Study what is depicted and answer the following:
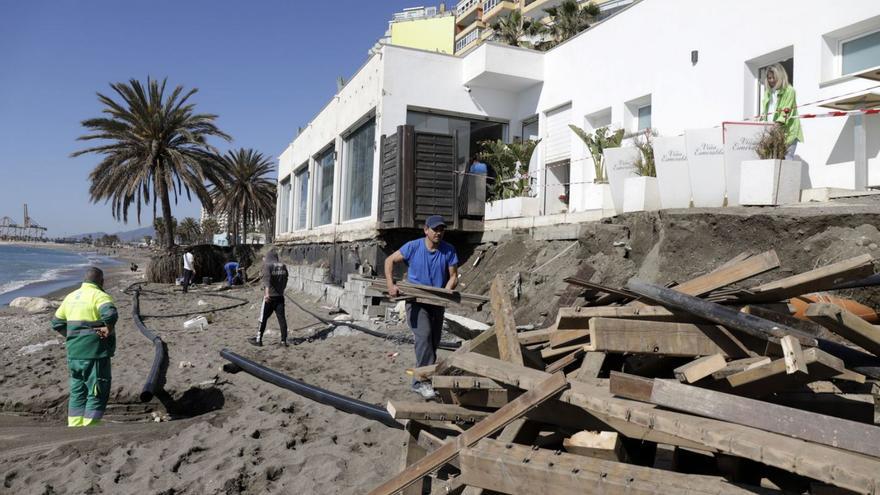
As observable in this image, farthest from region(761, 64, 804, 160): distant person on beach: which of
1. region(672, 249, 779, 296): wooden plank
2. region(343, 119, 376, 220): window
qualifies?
region(343, 119, 376, 220): window

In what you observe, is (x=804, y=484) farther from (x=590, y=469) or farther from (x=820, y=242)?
(x=820, y=242)

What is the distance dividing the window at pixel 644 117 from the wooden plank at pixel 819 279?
29.5ft

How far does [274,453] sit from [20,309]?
16.9 metres

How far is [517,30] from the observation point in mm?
30656

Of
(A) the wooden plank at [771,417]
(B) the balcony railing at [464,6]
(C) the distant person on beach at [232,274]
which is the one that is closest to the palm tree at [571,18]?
(C) the distant person on beach at [232,274]

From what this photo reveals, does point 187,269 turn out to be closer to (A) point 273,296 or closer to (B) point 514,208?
(A) point 273,296

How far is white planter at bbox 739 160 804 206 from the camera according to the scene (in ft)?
23.5

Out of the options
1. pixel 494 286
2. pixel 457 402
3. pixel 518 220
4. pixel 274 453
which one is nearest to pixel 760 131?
pixel 518 220

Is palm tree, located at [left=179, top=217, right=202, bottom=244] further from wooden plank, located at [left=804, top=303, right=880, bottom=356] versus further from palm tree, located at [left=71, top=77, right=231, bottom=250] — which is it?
wooden plank, located at [left=804, top=303, right=880, bottom=356]

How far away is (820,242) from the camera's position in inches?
239

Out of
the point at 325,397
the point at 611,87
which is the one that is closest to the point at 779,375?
the point at 325,397

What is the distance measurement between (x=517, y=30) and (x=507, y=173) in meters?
19.9

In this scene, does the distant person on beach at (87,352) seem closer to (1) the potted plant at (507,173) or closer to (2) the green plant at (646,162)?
(2) the green plant at (646,162)

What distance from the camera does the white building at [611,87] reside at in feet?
26.6
